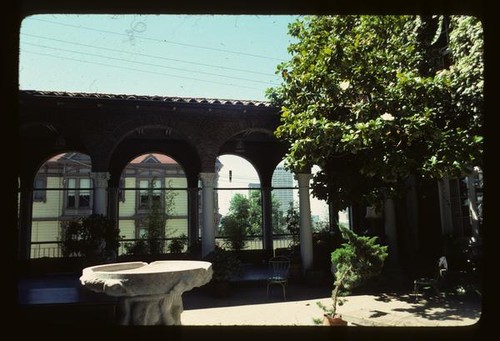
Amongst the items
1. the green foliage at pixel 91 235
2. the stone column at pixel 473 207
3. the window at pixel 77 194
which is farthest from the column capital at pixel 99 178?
the window at pixel 77 194

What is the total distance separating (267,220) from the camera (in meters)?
14.9

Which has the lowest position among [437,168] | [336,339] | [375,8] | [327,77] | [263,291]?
[263,291]

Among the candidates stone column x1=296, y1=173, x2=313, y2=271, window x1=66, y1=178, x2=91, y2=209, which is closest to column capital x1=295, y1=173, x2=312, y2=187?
stone column x1=296, y1=173, x2=313, y2=271

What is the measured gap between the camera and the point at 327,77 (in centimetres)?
809

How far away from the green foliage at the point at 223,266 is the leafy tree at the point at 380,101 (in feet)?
9.21

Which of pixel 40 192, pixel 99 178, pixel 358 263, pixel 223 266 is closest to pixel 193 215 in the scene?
pixel 99 178

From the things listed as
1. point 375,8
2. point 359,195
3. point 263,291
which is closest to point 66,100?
point 263,291

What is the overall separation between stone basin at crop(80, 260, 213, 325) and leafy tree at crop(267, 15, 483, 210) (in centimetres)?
388

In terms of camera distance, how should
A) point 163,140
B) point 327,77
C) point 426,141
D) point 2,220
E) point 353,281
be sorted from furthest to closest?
1. point 163,140
2. point 327,77
3. point 426,141
4. point 353,281
5. point 2,220

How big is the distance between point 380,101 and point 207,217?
587 cm

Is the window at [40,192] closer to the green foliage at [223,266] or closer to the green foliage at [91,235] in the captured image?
the green foliage at [91,235]

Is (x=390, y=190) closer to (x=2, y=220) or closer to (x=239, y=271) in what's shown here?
(x=239, y=271)

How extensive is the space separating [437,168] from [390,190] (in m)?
1.54

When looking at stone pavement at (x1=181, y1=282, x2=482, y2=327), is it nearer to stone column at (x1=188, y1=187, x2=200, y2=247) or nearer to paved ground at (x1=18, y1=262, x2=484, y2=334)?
paved ground at (x1=18, y1=262, x2=484, y2=334)
